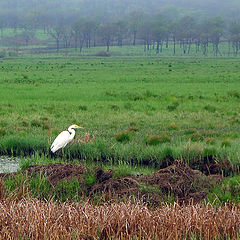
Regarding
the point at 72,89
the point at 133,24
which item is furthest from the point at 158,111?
the point at 133,24

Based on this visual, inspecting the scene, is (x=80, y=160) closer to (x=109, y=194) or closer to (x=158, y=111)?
(x=109, y=194)

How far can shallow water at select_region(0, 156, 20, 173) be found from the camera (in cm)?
1202

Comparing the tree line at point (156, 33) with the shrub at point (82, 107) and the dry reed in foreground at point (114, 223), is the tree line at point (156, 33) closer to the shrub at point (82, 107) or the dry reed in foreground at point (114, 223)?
the shrub at point (82, 107)

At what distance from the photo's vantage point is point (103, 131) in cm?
1564

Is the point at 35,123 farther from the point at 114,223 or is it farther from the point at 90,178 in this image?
the point at 114,223

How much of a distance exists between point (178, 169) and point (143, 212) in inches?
111

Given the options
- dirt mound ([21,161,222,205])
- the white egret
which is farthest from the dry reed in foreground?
the white egret

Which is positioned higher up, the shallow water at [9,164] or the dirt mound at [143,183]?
the dirt mound at [143,183]

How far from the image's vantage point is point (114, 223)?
717 centimetres

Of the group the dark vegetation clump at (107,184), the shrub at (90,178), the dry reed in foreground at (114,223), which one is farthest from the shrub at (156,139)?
the dry reed in foreground at (114,223)

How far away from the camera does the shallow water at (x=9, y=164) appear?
12.0 meters

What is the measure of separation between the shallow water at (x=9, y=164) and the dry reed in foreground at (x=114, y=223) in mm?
4668

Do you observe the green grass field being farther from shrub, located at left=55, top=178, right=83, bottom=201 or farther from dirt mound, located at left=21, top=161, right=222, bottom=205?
shrub, located at left=55, top=178, right=83, bottom=201

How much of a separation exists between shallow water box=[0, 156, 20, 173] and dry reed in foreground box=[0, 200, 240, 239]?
4.67 meters
